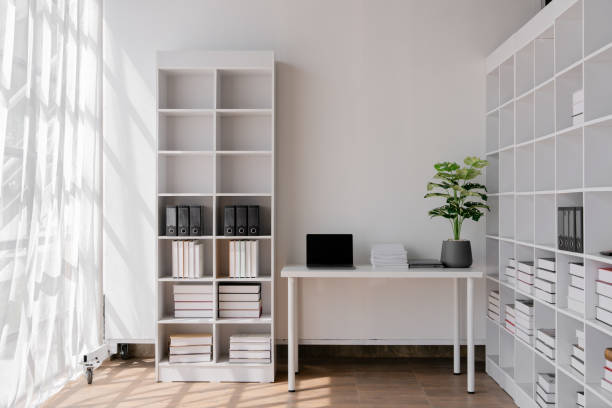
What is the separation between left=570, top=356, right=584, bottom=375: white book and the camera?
8.40 ft

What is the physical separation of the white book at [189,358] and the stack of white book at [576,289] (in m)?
2.59

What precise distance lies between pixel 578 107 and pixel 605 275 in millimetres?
891

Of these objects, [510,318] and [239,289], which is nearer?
[510,318]

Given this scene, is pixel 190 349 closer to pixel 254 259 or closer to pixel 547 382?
pixel 254 259

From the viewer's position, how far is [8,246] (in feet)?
8.86

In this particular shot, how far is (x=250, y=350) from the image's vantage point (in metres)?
3.83

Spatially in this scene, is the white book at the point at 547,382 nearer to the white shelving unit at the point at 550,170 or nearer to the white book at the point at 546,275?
the white shelving unit at the point at 550,170

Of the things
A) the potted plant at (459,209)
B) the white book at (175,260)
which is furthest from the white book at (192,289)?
the potted plant at (459,209)

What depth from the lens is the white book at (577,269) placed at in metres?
2.56

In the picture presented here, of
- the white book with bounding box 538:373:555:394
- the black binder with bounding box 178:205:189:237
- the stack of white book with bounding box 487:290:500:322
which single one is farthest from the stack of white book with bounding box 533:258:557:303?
the black binder with bounding box 178:205:189:237

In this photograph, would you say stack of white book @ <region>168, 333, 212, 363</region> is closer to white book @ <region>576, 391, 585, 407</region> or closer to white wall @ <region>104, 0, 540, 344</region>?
white wall @ <region>104, 0, 540, 344</region>

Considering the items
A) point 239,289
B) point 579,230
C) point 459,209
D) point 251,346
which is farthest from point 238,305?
point 579,230

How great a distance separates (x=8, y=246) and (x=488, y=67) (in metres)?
3.66

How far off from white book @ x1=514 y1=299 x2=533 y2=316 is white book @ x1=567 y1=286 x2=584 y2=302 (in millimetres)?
473
